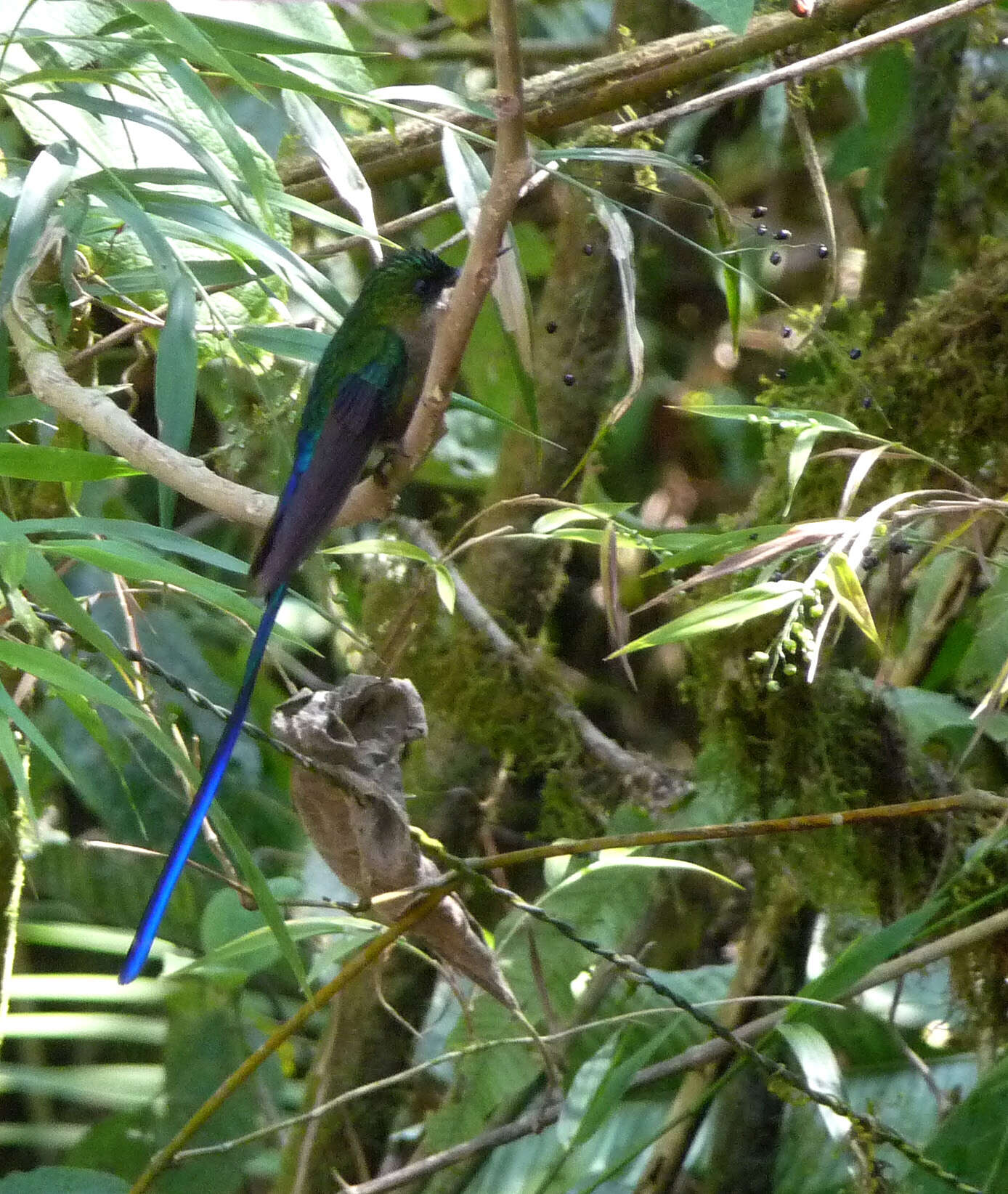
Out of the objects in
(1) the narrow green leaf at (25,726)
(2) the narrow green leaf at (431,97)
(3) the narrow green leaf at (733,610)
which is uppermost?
(2) the narrow green leaf at (431,97)

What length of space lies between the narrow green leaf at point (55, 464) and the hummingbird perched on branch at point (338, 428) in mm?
182

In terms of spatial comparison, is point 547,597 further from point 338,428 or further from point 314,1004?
point 314,1004

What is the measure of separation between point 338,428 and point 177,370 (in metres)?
0.33

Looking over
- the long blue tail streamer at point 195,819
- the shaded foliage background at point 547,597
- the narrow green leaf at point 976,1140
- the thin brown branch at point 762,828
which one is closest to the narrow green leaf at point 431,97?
→ the shaded foliage background at point 547,597

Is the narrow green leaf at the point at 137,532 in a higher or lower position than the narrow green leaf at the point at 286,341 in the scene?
lower

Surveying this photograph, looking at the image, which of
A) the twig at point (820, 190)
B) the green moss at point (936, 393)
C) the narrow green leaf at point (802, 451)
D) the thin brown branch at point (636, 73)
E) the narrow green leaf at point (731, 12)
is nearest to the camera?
the narrow green leaf at point (731, 12)

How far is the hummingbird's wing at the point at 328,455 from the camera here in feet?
4.61

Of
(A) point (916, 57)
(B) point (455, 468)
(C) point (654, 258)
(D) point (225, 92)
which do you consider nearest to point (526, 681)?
(B) point (455, 468)

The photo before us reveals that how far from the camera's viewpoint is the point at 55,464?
123 cm

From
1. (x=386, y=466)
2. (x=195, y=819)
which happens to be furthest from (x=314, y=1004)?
(x=386, y=466)

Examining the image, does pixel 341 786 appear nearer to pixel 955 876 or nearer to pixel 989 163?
pixel 955 876

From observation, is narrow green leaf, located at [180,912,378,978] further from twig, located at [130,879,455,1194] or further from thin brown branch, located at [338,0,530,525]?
thin brown branch, located at [338,0,530,525]

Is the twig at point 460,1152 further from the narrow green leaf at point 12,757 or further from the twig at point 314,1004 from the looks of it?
the narrow green leaf at point 12,757

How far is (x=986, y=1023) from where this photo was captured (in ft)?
6.31
